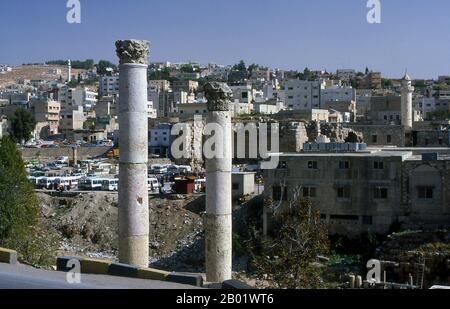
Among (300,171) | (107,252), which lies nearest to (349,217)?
(300,171)

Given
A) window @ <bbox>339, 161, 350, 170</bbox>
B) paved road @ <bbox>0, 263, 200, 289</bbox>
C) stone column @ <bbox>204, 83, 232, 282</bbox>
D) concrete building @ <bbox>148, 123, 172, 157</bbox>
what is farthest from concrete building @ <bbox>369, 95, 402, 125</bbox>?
paved road @ <bbox>0, 263, 200, 289</bbox>

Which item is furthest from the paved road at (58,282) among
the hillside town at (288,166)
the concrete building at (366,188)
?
the concrete building at (366,188)

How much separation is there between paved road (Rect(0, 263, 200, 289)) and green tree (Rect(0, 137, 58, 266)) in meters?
10.1

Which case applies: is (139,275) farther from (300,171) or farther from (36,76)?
(36,76)

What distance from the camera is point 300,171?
29672mm

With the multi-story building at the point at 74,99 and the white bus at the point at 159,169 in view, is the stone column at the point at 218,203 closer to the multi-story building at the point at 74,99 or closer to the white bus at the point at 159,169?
the white bus at the point at 159,169

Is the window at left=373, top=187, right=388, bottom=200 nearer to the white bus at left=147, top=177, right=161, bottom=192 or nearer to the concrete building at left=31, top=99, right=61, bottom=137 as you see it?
the white bus at left=147, top=177, right=161, bottom=192

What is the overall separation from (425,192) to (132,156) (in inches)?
699

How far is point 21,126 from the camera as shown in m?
76.7

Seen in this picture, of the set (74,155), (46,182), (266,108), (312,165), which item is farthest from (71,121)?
(312,165)

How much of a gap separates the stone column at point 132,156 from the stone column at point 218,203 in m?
2.06

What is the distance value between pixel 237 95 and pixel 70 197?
Result: 47411 millimetres

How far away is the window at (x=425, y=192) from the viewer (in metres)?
28.0

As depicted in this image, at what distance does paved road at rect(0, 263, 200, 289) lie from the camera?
950 centimetres
